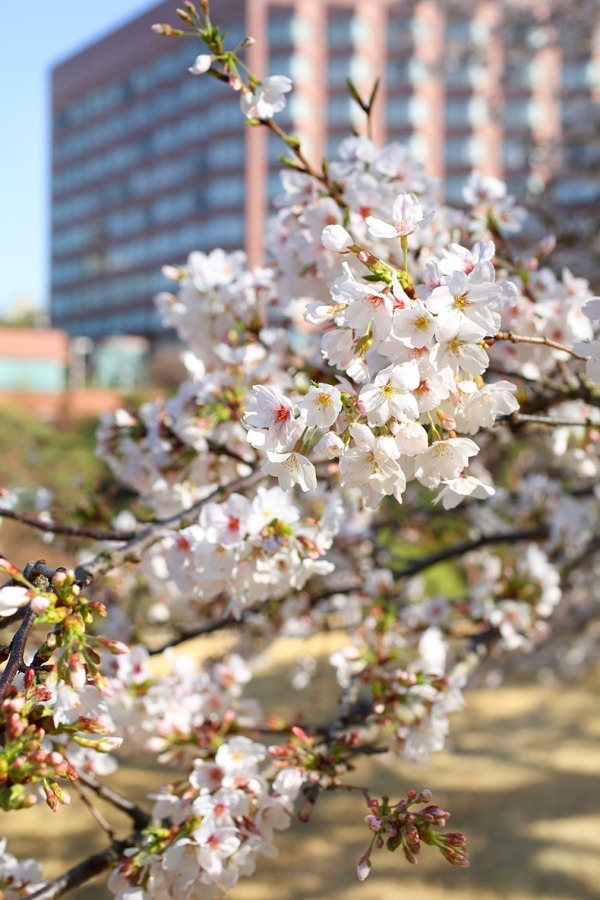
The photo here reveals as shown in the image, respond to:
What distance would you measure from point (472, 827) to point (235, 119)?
132ft

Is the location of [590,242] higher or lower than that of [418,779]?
higher

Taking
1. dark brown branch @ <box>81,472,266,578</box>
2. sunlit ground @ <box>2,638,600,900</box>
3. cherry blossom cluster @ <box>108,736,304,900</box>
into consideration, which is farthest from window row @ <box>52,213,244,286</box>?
cherry blossom cluster @ <box>108,736,304,900</box>

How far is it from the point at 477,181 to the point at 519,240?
5252 millimetres

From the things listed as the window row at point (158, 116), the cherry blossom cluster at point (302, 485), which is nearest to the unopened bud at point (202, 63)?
the cherry blossom cluster at point (302, 485)

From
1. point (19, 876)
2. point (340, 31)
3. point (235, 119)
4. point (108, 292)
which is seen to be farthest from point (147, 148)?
point (19, 876)

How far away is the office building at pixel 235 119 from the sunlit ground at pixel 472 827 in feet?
110

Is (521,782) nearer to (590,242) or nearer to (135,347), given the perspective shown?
(590,242)

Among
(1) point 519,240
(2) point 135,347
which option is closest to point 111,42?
(2) point 135,347

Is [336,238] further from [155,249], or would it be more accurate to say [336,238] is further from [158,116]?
[158,116]

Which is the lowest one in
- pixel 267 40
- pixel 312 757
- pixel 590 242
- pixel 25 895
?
pixel 25 895

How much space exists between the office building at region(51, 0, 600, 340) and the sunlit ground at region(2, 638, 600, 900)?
3364 cm

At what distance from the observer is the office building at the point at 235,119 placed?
1566 inches

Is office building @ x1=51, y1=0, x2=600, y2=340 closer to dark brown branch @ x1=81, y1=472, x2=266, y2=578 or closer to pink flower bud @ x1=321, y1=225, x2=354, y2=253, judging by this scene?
dark brown branch @ x1=81, y1=472, x2=266, y2=578

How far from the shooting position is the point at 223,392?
2301 mm
